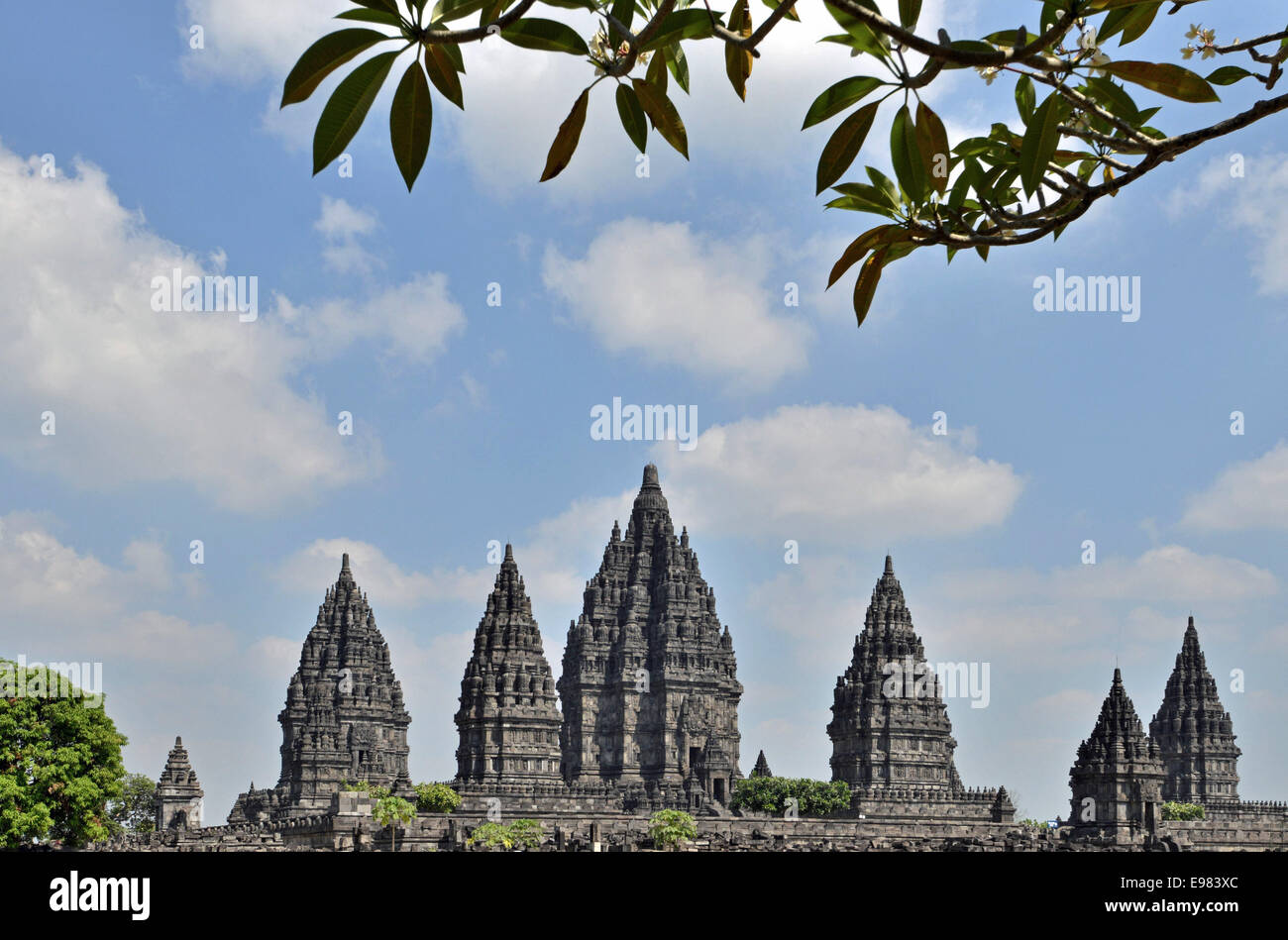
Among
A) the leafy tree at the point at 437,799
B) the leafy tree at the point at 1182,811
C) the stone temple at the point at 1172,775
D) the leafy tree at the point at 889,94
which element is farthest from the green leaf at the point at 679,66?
the leafy tree at the point at 1182,811

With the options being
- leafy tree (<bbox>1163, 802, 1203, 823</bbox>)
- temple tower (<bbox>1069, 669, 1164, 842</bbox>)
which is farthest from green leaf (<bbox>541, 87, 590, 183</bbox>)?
leafy tree (<bbox>1163, 802, 1203, 823</bbox>)

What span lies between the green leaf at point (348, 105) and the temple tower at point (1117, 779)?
75.7m

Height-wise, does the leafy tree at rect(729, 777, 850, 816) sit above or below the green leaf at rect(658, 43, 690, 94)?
below

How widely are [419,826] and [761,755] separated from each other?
39768 mm

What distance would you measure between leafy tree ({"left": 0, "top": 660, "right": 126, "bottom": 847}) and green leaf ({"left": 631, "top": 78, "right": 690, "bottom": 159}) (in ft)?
162

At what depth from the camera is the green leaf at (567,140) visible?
18.3 ft

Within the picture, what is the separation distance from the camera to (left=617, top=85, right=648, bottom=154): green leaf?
5.64 m

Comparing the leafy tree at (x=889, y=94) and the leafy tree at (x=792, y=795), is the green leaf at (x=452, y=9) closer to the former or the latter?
the leafy tree at (x=889, y=94)

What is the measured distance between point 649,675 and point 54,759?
170 ft

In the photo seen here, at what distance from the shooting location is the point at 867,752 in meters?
90.3

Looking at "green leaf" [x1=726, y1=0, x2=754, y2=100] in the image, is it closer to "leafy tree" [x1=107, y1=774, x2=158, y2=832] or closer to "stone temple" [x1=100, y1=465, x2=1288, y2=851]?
"stone temple" [x1=100, y1=465, x2=1288, y2=851]

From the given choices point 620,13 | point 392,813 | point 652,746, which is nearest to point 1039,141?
point 620,13
